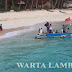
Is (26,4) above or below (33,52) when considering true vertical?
above

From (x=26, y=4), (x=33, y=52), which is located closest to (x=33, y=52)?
(x=33, y=52)

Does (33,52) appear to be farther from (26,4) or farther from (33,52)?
(26,4)

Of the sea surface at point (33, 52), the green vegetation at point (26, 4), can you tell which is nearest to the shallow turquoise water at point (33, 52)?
the sea surface at point (33, 52)

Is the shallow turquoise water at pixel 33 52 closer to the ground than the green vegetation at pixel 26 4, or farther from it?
closer to the ground

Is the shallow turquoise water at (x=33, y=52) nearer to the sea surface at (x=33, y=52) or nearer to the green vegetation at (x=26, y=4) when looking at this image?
the sea surface at (x=33, y=52)

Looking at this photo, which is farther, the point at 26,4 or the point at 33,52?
the point at 26,4

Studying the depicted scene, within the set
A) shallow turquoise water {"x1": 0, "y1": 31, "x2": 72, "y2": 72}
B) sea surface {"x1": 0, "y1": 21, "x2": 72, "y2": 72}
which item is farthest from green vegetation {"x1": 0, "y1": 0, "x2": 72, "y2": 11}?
shallow turquoise water {"x1": 0, "y1": 31, "x2": 72, "y2": 72}

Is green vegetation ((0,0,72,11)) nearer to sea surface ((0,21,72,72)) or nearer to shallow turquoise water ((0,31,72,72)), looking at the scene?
sea surface ((0,21,72,72))

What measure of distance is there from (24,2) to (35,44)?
68.9 m

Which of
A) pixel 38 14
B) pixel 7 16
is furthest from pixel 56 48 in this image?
pixel 38 14

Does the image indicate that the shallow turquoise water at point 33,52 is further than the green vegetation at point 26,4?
No

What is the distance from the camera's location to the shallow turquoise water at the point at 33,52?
81.4 feet

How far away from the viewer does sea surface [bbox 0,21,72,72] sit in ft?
80.6

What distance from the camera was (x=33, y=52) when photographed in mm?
30047
